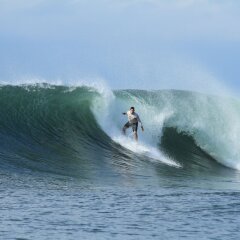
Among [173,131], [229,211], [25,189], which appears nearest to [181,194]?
[229,211]

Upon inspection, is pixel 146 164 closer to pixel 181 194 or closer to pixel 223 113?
pixel 181 194

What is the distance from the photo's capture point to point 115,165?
15.4 m

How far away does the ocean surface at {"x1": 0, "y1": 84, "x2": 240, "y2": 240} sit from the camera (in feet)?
29.8

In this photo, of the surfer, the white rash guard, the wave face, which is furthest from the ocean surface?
the white rash guard

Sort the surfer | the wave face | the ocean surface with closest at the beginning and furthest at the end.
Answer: the ocean surface, the wave face, the surfer

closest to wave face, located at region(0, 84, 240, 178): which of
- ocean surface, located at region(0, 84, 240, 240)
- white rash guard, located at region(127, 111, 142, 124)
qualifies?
ocean surface, located at region(0, 84, 240, 240)

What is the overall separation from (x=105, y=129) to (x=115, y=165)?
4.17 m

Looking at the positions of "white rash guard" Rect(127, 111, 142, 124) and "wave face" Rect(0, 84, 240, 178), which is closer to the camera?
"wave face" Rect(0, 84, 240, 178)

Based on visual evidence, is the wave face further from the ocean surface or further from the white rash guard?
the white rash guard

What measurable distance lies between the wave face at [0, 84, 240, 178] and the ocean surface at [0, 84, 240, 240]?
1.2 inches

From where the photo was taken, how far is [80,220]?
A: 922 cm

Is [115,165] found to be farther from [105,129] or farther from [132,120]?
[105,129]

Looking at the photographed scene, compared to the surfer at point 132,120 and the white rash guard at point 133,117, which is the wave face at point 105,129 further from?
the white rash guard at point 133,117

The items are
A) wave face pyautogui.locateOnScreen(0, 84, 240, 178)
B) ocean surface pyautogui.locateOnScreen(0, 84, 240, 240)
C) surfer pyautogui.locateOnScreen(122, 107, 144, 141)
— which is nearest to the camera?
ocean surface pyautogui.locateOnScreen(0, 84, 240, 240)
